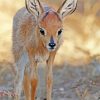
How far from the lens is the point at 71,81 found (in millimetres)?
10945

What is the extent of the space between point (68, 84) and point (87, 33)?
247 cm

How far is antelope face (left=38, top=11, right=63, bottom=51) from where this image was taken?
750 cm

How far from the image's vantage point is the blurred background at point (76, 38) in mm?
11930

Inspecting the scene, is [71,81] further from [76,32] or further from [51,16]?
[51,16]

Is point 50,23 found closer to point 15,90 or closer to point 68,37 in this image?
point 15,90

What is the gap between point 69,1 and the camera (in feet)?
26.2

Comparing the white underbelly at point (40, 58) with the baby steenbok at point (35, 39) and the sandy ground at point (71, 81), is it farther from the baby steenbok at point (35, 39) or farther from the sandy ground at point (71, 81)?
the sandy ground at point (71, 81)

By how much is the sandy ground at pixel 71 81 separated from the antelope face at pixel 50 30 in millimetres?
1799

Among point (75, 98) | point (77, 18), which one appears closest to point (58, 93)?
point (75, 98)

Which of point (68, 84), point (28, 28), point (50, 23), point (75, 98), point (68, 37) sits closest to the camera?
point (50, 23)

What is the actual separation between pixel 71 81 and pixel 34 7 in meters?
3.32

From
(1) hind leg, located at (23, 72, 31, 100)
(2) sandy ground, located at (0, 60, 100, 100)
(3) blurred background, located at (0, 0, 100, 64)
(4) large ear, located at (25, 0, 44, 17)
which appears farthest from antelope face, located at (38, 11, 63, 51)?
(3) blurred background, located at (0, 0, 100, 64)

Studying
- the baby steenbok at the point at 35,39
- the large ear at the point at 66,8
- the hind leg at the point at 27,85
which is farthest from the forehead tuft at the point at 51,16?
the hind leg at the point at 27,85

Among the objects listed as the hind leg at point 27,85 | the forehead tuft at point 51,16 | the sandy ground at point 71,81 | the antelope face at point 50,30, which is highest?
the forehead tuft at point 51,16
